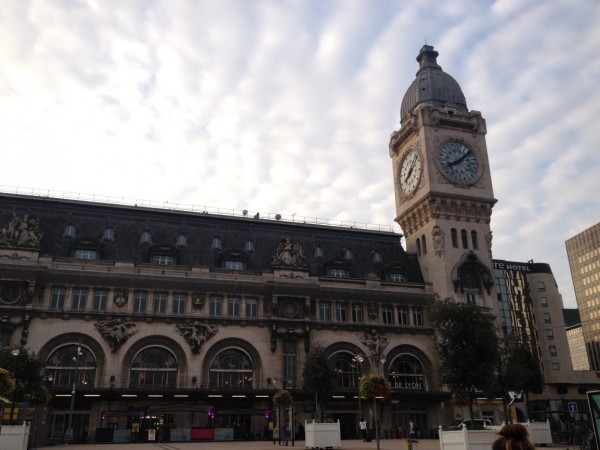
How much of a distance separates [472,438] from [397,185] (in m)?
58.7

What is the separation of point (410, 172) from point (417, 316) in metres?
21.3

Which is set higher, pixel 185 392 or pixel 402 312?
pixel 402 312

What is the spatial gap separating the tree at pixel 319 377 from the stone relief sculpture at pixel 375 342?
10332 millimetres

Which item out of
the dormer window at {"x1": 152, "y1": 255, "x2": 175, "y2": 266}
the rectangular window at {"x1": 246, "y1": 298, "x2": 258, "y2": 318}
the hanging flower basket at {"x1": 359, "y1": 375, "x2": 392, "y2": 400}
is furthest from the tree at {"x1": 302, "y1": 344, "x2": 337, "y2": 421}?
the dormer window at {"x1": 152, "y1": 255, "x2": 175, "y2": 266}

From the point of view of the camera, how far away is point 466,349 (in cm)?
4453

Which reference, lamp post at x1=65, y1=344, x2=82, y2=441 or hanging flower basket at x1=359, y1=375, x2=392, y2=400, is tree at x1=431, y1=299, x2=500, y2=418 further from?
lamp post at x1=65, y1=344, x2=82, y2=441

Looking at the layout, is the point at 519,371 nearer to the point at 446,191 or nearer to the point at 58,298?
the point at 446,191

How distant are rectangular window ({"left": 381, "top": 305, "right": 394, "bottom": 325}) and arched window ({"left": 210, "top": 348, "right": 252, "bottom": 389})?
679 inches

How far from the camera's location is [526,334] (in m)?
106

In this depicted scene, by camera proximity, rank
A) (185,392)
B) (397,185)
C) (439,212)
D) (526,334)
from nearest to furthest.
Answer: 1. (185,392)
2. (439,212)
3. (397,185)
4. (526,334)

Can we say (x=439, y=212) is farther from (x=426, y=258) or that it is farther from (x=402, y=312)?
(x=402, y=312)

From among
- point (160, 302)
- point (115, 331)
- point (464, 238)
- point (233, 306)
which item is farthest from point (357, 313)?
point (115, 331)

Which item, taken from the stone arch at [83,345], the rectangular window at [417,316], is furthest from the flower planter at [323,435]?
the rectangular window at [417,316]

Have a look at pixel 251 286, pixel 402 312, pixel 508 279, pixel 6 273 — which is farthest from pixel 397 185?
pixel 6 273
